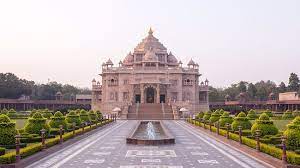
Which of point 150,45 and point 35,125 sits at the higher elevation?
point 150,45

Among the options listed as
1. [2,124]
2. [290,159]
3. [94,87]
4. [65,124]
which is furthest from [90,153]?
[94,87]

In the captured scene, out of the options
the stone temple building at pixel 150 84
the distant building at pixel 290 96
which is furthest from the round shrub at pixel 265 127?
the distant building at pixel 290 96

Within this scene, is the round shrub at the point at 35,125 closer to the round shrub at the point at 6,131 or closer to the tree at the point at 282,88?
the round shrub at the point at 6,131

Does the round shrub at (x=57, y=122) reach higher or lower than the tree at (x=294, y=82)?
lower

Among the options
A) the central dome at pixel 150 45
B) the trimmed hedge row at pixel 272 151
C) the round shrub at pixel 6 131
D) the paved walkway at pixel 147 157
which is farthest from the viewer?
the central dome at pixel 150 45

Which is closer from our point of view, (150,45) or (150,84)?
(150,84)

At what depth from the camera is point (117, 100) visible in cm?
8388

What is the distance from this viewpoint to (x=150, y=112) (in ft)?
222

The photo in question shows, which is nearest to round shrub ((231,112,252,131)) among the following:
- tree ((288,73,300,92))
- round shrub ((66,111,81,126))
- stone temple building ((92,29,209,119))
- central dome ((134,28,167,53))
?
round shrub ((66,111,81,126))

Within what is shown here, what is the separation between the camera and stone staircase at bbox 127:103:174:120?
65.3 m

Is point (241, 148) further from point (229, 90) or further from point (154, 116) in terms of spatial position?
point (229, 90)

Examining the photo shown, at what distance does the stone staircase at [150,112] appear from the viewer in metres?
65.3

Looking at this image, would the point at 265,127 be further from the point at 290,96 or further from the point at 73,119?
the point at 290,96

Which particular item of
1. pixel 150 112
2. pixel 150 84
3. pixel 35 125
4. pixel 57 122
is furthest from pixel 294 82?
pixel 35 125
